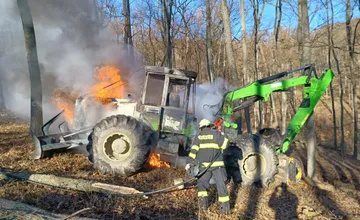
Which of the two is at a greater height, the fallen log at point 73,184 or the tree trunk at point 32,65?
the tree trunk at point 32,65

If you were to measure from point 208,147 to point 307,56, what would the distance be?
5.65 metres

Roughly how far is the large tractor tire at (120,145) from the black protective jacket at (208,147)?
1.56 m

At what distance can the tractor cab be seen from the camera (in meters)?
8.15

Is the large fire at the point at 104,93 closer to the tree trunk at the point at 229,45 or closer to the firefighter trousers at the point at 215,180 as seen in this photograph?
the firefighter trousers at the point at 215,180

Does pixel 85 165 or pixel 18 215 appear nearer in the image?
pixel 18 215

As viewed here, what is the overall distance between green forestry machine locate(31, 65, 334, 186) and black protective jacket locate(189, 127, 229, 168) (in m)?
1.57

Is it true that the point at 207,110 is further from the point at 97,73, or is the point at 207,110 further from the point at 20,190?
the point at 20,190

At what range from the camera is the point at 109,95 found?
9.49 m

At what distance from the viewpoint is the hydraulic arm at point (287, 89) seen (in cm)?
887

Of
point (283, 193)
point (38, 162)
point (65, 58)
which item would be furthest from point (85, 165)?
point (65, 58)

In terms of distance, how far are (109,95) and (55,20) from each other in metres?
11.0

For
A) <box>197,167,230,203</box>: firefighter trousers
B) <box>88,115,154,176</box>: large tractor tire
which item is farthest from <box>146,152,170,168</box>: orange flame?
<box>197,167,230,203</box>: firefighter trousers

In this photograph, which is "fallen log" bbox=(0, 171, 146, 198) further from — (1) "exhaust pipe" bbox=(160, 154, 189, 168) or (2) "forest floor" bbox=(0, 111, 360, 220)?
(1) "exhaust pipe" bbox=(160, 154, 189, 168)

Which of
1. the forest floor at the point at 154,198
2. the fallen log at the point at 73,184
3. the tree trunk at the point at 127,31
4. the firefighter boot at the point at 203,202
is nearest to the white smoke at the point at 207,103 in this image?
the forest floor at the point at 154,198
